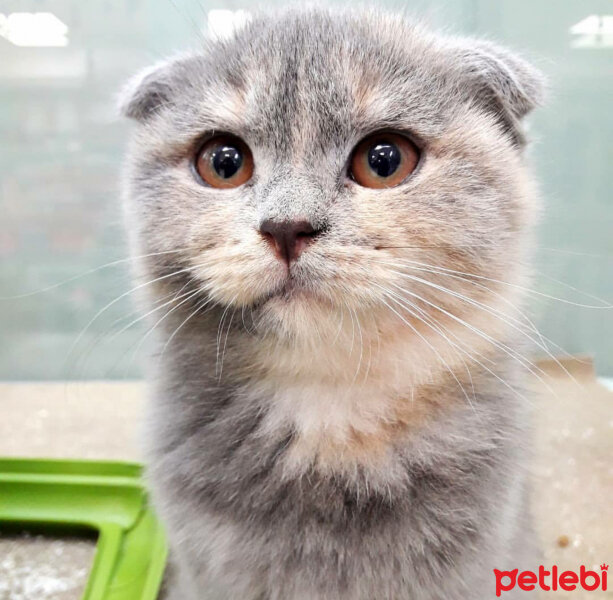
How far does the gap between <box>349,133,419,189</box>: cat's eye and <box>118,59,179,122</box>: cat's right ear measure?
33cm

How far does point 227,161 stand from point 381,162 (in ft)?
0.65

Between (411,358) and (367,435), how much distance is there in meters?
0.11

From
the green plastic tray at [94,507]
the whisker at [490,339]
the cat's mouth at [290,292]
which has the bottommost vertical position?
the green plastic tray at [94,507]

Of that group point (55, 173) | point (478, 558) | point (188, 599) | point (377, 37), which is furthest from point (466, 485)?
point (55, 173)

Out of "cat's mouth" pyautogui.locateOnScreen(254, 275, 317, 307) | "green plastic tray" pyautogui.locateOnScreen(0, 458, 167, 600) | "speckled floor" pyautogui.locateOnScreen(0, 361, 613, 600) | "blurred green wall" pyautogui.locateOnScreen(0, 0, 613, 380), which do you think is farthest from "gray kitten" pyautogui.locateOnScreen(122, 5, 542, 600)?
"blurred green wall" pyautogui.locateOnScreen(0, 0, 613, 380)

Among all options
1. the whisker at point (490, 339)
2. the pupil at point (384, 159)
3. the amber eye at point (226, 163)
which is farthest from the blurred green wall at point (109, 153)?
the pupil at point (384, 159)

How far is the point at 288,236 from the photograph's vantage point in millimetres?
639

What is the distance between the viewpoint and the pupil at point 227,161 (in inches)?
30.7

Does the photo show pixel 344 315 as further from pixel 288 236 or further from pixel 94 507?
pixel 94 507

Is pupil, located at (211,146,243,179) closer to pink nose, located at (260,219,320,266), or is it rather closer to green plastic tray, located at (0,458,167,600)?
pink nose, located at (260,219,320,266)

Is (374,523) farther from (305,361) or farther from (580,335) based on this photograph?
(580,335)
